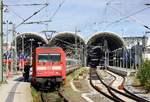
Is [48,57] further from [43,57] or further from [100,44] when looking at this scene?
[100,44]

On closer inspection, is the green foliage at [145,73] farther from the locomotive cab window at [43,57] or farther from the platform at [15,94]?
→ the platform at [15,94]

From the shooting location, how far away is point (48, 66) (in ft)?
122

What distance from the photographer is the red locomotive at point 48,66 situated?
121 ft

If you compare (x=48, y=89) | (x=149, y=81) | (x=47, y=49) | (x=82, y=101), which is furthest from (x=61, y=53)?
(x=82, y=101)

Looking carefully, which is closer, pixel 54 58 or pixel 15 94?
pixel 15 94

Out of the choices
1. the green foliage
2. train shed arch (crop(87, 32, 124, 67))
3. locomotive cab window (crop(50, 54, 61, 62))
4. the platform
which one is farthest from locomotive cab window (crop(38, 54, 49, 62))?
train shed arch (crop(87, 32, 124, 67))

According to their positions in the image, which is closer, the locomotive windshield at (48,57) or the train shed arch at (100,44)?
the locomotive windshield at (48,57)

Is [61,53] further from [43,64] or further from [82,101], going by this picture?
[82,101]

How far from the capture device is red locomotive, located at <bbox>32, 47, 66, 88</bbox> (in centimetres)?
3703

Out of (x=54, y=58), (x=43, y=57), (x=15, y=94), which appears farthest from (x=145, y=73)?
(x=15, y=94)

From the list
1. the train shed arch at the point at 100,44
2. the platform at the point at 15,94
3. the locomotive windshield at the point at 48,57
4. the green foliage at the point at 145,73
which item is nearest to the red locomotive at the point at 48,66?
the locomotive windshield at the point at 48,57

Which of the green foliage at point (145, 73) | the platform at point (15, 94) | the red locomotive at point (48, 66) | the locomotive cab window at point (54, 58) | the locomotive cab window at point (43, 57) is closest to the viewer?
the platform at point (15, 94)

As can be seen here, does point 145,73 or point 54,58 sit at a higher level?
point 54,58

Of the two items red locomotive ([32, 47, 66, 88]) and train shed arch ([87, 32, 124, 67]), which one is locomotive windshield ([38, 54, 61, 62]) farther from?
train shed arch ([87, 32, 124, 67])
